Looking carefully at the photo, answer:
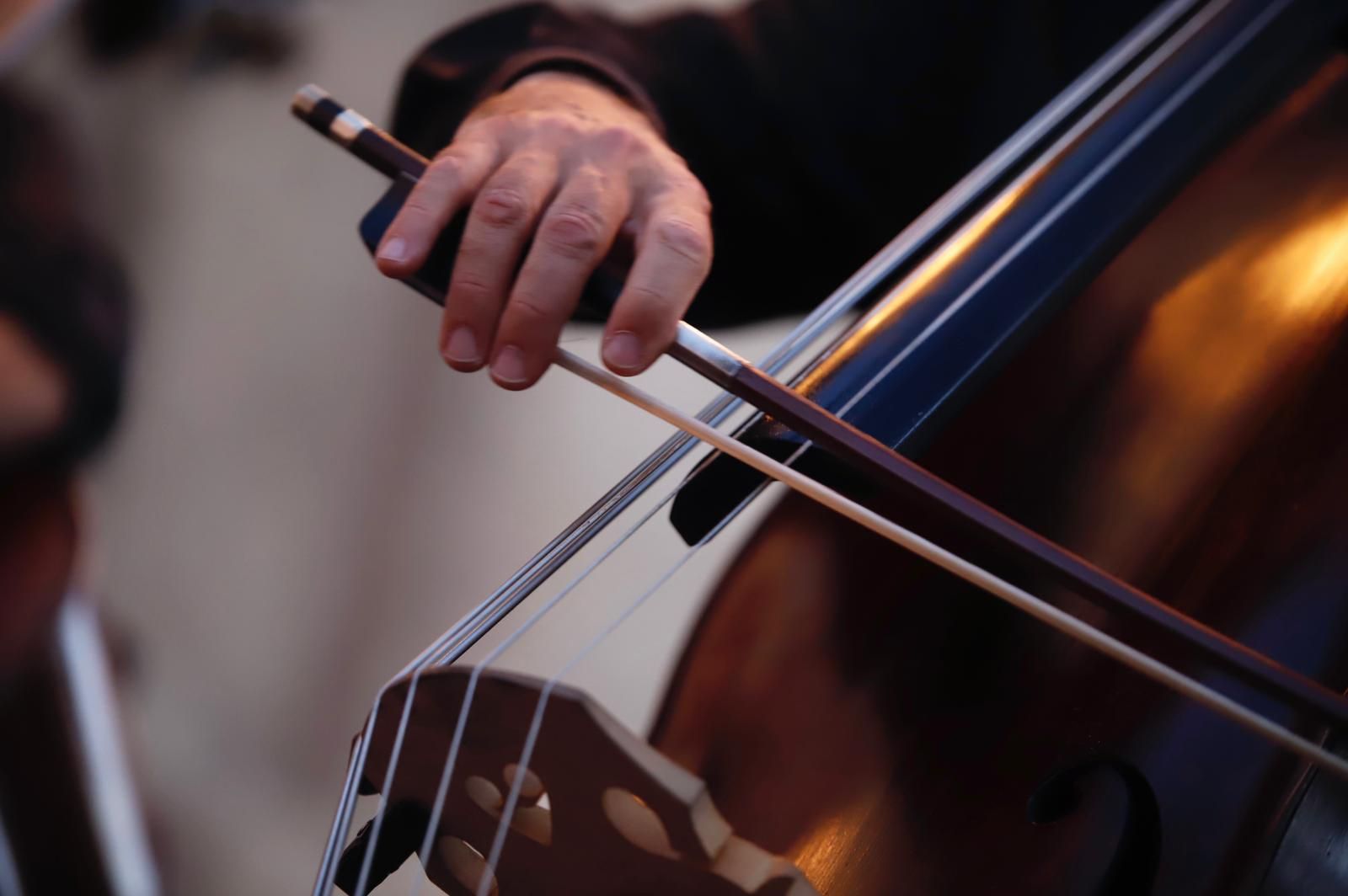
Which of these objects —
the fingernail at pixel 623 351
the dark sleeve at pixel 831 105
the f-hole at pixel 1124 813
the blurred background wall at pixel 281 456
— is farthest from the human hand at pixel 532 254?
the blurred background wall at pixel 281 456

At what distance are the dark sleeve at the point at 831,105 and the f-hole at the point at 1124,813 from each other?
17.8 inches

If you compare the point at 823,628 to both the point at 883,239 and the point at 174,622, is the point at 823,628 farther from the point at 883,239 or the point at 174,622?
the point at 174,622

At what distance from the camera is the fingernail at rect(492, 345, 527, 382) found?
29cm

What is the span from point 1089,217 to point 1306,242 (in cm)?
11

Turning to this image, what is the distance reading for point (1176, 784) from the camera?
0.30 metres

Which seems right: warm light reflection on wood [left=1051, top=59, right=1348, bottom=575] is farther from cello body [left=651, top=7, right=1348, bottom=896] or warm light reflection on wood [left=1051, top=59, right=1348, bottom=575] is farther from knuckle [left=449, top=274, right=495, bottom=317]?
knuckle [left=449, top=274, right=495, bottom=317]

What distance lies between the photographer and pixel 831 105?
0.72 meters

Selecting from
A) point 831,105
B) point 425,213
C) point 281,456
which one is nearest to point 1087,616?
point 425,213

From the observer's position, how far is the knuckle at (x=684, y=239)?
0.30 meters

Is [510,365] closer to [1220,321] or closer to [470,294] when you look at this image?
[470,294]

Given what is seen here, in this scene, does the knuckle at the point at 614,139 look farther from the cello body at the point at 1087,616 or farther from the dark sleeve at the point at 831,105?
the dark sleeve at the point at 831,105

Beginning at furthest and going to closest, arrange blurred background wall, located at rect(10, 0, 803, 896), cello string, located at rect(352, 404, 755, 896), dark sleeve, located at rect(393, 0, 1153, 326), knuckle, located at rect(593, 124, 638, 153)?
blurred background wall, located at rect(10, 0, 803, 896)
dark sleeve, located at rect(393, 0, 1153, 326)
knuckle, located at rect(593, 124, 638, 153)
cello string, located at rect(352, 404, 755, 896)

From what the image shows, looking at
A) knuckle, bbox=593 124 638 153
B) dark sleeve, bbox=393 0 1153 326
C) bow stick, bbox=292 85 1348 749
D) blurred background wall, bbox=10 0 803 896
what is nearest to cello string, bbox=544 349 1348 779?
bow stick, bbox=292 85 1348 749

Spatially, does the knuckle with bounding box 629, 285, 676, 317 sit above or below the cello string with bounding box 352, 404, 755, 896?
above
